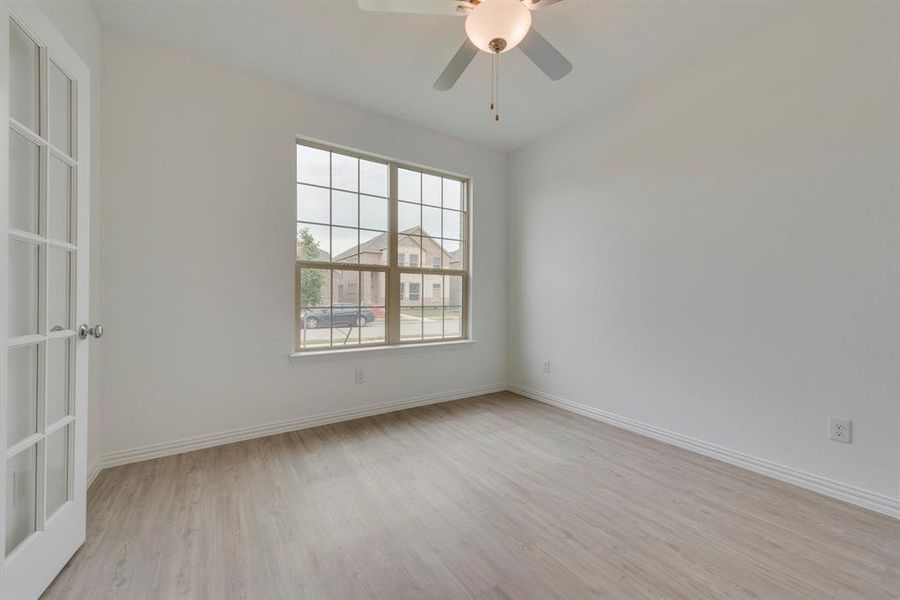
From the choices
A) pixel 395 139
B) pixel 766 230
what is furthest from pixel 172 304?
pixel 766 230

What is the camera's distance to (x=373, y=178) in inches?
132

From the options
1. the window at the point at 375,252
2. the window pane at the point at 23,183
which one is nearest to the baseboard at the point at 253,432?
the window at the point at 375,252

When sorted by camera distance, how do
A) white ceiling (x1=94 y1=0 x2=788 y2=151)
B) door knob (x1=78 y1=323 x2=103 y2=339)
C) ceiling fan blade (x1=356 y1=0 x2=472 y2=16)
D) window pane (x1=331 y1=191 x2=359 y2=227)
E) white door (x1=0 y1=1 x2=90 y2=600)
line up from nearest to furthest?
white door (x1=0 y1=1 x2=90 y2=600) < door knob (x1=78 y1=323 x2=103 y2=339) < ceiling fan blade (x1=356 y1=0 x2=472 y2=16) < white ceiling (x1=94 y1=0 x2=788 y2=151) < window pane (x1=331 y1=191 x2=359 y2=227)

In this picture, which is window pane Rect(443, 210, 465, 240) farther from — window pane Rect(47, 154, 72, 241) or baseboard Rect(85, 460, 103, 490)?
baseboard Rect(85, 460, 103, 490)

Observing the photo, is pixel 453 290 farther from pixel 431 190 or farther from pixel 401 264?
pixel 431 190

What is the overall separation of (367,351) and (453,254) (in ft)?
4.59

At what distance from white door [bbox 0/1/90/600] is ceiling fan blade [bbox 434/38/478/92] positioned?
1646 millimetres

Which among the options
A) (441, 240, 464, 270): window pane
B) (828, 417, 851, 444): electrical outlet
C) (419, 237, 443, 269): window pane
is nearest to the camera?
(828, 417, 851, 444): electrical outlet

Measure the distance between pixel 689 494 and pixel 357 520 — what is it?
1.78 meters

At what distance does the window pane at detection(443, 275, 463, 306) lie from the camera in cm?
385

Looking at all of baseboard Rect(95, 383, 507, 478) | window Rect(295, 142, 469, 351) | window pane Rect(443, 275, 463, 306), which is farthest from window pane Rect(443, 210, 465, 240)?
baseboard Rect(95, 383, 507, 478)

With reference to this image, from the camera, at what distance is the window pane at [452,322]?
3.85m

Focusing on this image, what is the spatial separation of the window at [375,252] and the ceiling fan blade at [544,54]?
5.89 ft

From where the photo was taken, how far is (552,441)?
272 cm
